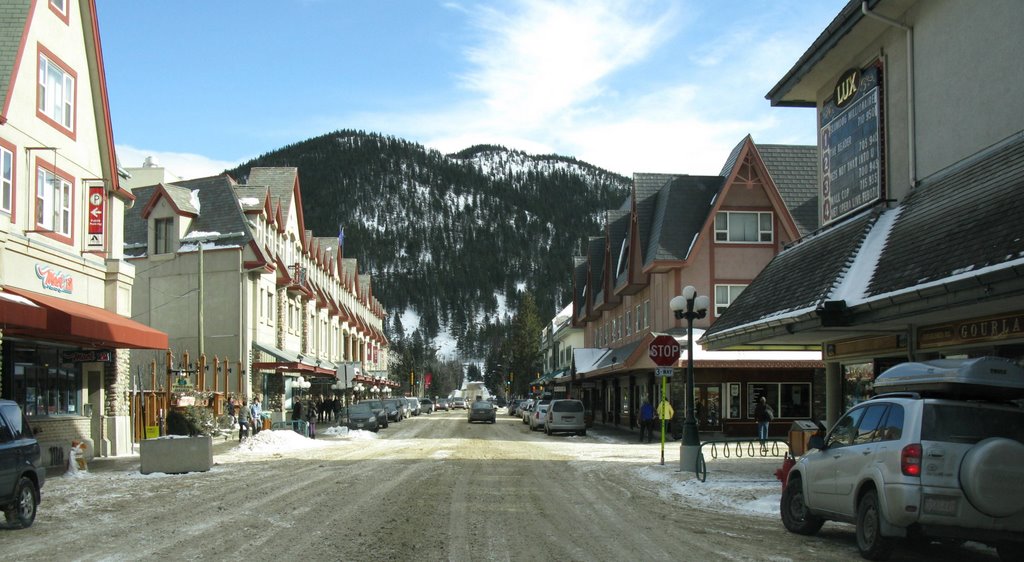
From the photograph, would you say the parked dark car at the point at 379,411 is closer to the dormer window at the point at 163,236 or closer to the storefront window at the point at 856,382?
the dormer window at the point at 163,236

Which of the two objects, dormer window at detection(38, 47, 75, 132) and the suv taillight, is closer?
the suv taillight

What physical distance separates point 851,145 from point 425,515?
12.3 meters

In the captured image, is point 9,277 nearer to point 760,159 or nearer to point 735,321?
point 735,321

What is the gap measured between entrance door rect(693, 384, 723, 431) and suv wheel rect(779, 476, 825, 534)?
24997mm

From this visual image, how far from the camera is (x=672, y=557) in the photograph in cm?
995

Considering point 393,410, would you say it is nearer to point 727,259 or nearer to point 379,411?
point 379,411

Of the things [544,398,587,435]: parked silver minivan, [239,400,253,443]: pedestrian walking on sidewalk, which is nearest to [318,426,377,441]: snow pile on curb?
[239,400,253,443]: pedestrian walking on sidewalk

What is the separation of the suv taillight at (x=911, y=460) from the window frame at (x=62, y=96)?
21.4 m

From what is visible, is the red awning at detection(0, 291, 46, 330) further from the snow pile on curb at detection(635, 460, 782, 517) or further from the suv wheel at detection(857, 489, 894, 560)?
the suv wheel at detection(857, 489, 894, 560)

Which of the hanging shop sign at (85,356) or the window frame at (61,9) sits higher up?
the window frame at (61,9)

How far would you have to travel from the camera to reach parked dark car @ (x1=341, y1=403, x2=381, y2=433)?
45656 millimetres

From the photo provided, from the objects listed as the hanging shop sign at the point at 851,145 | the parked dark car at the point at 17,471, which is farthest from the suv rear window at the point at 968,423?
the parked dark car at the point at 17,471

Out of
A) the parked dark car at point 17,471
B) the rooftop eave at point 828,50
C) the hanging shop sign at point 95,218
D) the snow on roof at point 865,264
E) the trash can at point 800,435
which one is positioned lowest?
the trash can at point 800,435

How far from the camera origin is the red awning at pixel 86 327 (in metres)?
19.9
